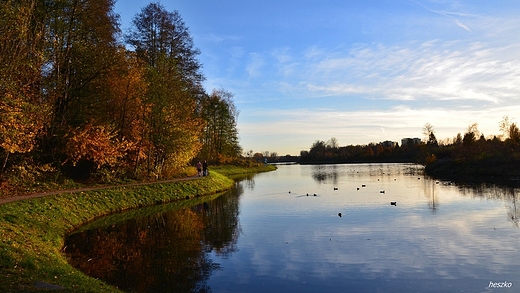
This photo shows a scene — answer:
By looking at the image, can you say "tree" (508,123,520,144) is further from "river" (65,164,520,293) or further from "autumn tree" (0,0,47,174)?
"autumn tree" (0,0,47,174)

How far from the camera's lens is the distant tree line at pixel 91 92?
1855 cm

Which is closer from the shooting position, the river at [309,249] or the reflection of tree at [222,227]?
the river at [309,249]

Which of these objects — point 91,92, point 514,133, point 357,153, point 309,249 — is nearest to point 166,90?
point 91,92

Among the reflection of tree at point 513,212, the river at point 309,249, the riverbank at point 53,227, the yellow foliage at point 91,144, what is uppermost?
the yellow foliage at point 91,144

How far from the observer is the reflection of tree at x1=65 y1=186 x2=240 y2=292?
1162 centimetres

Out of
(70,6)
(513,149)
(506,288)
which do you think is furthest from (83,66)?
(513,149)

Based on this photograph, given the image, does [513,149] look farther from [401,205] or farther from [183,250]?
[183,250]

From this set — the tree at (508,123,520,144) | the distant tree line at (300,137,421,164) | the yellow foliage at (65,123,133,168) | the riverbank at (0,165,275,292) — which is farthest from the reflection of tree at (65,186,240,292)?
the distant tree line at (300,137,421,164)

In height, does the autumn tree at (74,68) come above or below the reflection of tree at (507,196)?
above

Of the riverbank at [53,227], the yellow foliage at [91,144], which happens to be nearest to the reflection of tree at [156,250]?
the riverbank at [53,227]

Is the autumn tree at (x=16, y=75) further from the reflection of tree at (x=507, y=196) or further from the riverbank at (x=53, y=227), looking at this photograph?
the reflection of tree at (x=507, y=196)

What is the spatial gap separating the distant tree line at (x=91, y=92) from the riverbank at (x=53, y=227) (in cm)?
312

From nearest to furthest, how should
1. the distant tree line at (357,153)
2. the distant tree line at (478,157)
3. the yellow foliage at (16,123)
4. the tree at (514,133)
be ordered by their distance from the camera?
the yellow foliage at (16,123) < the distant tree line at (478,157) < the tree at (514,133) < the distant tree line at (357,153)

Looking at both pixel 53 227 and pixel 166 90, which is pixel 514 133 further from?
pixel 53 227
